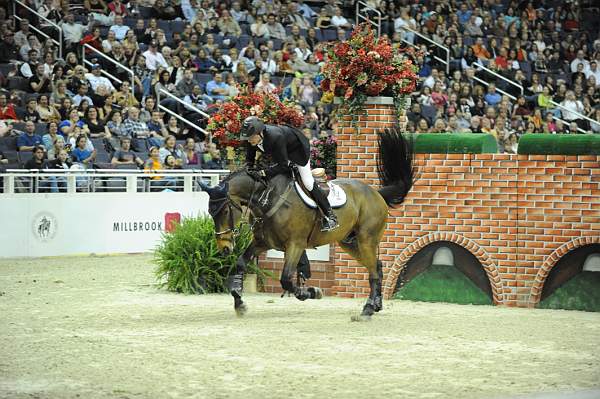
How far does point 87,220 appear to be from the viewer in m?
19.1

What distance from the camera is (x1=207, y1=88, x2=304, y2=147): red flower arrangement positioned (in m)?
14.3

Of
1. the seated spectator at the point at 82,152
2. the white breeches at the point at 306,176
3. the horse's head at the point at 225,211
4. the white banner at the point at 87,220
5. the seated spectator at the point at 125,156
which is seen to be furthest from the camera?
the seated spectator at the point at 125,156

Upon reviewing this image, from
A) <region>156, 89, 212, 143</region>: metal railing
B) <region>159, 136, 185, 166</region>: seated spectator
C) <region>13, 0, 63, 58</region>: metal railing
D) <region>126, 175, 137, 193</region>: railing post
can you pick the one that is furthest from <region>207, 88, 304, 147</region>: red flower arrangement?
<region>13, 0, 63, 58</region>: metal railing

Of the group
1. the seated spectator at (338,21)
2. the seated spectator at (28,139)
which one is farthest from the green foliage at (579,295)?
the seated spectator at (338,21)

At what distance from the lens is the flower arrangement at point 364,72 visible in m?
13.7

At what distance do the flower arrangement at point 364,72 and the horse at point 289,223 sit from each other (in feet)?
5.01

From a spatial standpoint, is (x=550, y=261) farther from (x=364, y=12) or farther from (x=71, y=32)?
(x=364, y=12)

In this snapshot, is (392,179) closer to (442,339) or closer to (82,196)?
(442,339)

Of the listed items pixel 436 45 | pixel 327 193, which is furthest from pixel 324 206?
pixel 436 45

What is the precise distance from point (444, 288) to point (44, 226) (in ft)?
26.6

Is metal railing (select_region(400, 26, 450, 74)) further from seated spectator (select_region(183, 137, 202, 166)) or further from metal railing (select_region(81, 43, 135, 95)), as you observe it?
metal railing (select_region(81, 43, 135, 95))

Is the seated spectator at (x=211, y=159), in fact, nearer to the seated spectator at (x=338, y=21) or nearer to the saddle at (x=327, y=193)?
the seated spectator at (x=338, y=21)

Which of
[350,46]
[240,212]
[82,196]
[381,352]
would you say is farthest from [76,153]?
[381,352]

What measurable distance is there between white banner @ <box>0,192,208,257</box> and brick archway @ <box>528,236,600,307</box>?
299 inches
